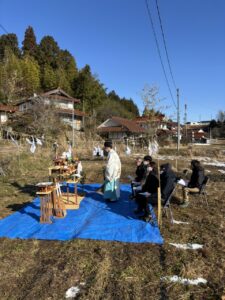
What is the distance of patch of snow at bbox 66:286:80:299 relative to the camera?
9.81ft

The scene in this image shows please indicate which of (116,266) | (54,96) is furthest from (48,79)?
(116,266)

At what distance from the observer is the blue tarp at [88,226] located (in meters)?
4.66

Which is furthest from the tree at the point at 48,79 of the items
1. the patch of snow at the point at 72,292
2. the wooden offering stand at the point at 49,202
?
the patch of snow at the point at 72,292

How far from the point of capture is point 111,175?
6883 mm

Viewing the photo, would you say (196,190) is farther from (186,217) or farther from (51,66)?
(51,66)

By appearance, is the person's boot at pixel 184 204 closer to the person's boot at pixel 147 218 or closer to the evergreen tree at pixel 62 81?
the person's boot at pixel 147 218

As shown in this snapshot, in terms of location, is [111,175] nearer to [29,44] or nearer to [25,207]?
[25,207]

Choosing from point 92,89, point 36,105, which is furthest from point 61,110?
point 92,89

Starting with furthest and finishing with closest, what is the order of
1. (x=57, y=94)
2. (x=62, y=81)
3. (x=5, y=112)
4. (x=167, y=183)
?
(x=62, y=81), (x=57, y=94), (x=5, y=112), (x=167, y=183)

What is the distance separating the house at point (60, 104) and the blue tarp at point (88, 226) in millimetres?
24634

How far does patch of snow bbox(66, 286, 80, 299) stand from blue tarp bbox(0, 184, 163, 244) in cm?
149

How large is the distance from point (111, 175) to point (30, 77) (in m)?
32.1

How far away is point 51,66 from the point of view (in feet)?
138

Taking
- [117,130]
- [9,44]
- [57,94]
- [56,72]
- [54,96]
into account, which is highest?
[9,44]
